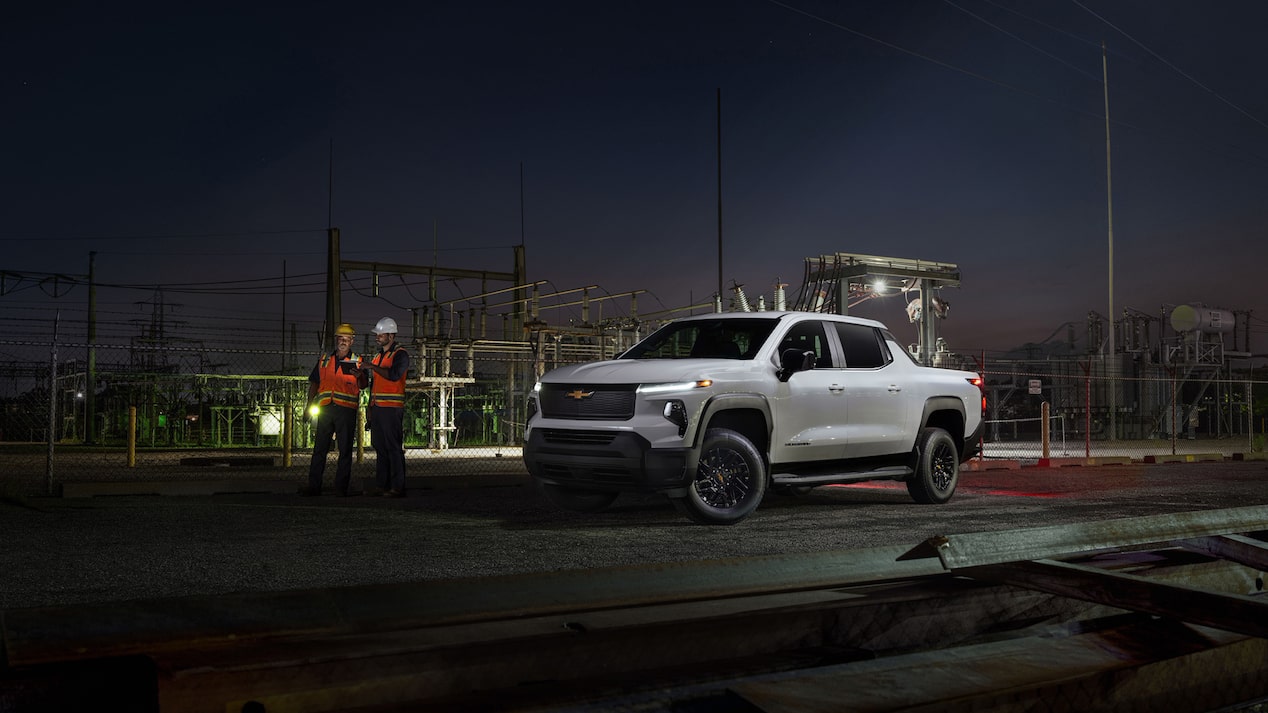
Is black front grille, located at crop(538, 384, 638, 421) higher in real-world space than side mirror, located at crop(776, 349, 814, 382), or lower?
lower

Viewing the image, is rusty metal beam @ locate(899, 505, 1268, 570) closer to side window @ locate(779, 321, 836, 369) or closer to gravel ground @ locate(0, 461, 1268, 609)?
gravel ground @ locate(0, 461, 1268, 609)

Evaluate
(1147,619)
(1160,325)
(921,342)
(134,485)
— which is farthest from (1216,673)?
(1160,325)

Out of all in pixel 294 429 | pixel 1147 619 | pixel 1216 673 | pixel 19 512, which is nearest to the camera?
pixel 1216 673

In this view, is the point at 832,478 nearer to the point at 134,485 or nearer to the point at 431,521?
the point at 431,521

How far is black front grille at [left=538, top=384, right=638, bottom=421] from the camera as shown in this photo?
8.16m

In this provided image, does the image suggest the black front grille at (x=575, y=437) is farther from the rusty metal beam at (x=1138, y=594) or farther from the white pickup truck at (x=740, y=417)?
the rusty metal beam at (x=1138, y=594)

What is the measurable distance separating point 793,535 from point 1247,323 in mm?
44732

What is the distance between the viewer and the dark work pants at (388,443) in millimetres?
11133

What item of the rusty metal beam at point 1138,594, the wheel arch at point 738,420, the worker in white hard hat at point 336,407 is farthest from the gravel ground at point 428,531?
the rusty metal beam at point 1138,594

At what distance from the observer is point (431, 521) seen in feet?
29.5

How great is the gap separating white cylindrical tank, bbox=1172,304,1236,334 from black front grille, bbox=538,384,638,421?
40299 mm

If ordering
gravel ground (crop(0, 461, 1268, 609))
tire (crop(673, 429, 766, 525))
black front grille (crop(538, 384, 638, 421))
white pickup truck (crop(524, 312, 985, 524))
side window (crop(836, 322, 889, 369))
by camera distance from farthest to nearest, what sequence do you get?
side window (crop(836, 322, 889, 369))
tire (crop(673, 429, 766, 525))
black front grille (crop(538, 384, 638, 421))
white pickup truck (crop(524, 312, 985, 524))
gravel ground (crop(0, 461, 1268, 609))

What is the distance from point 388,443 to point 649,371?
438 cm

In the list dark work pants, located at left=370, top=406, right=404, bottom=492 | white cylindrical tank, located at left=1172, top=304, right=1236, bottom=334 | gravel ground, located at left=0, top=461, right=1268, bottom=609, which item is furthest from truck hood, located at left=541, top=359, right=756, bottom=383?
white cylindrical tank, located at left=1172, top=304, right=1236, bottom=334
